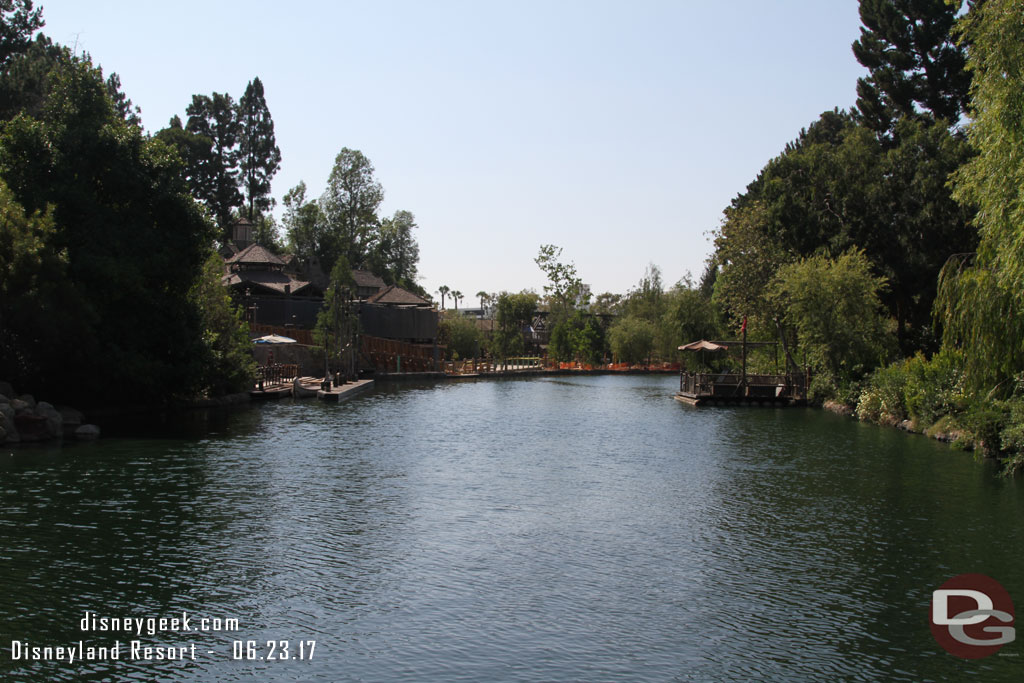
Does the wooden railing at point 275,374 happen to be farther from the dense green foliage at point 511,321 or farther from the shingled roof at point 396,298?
the dense green foliage at point 511,321

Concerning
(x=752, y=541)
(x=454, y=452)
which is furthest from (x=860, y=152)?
(x=752, y=541)

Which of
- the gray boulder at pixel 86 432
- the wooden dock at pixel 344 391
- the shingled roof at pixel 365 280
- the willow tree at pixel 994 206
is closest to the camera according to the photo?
the willow tree at pixel 994 206

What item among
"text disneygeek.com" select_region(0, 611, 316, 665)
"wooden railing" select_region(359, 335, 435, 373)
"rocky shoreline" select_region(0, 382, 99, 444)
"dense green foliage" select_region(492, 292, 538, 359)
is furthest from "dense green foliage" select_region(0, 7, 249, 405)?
"dense green foliage" select_region(492, 292, 538, 359)

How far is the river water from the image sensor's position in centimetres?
1214

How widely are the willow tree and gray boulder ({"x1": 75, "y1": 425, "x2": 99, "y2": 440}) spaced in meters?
28.0

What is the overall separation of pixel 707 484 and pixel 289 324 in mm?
48586

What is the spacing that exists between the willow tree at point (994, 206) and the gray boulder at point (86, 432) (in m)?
28.0

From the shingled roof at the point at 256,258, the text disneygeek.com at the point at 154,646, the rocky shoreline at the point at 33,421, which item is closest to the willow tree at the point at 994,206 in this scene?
the text disneygeek.com at the point at 154,646

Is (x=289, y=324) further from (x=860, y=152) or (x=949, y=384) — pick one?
(x=949, y=384)

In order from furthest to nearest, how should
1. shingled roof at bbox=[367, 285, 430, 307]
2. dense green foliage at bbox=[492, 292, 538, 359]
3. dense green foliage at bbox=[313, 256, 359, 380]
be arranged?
dense green foliage at bbox=[492, 292, 538, 359] < shingled roof at bbox=[367, 285, 430, 307] < dense green foliage at bbox=[313, 256, 359, 380]

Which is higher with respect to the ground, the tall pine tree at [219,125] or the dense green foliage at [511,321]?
the tall pine tree at [219,125]

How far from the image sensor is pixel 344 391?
2105 inches

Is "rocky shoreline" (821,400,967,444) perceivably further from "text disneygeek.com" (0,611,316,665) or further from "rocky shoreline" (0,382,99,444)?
"rocky shoreline" (0,382,99,444)

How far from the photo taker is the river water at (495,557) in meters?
12.1
